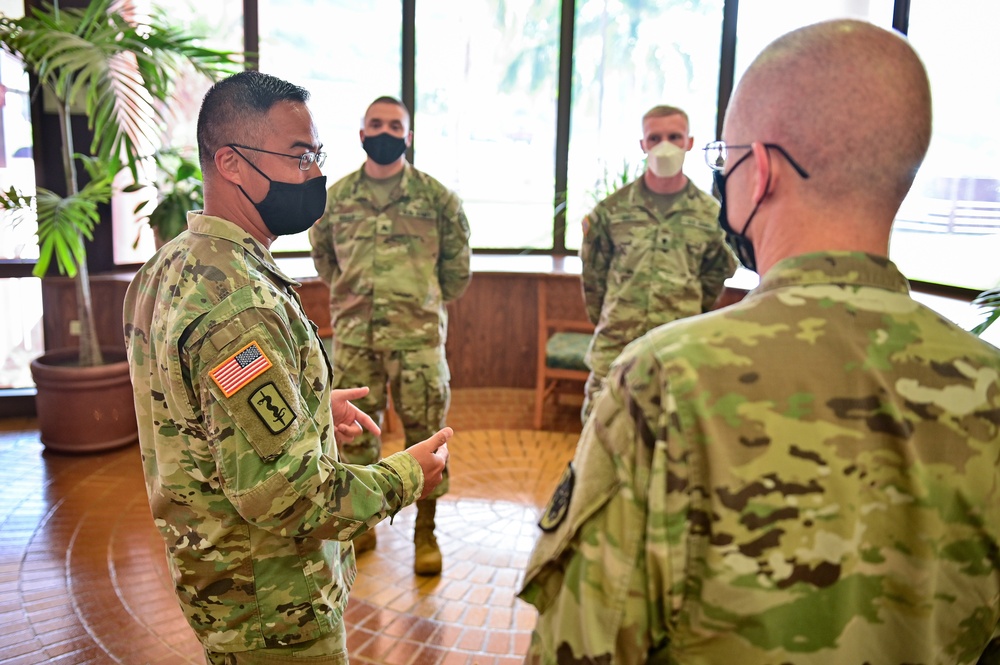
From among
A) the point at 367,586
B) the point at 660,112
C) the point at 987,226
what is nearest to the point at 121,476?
the point at 367,586

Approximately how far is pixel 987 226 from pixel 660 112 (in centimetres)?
213

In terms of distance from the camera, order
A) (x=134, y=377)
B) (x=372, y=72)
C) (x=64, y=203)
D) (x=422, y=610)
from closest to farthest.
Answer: (x=134, y=377) → (x=422, y=610) → (x=64, y=203) → (x=372, y=72)

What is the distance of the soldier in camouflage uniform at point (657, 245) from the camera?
10.9 feet

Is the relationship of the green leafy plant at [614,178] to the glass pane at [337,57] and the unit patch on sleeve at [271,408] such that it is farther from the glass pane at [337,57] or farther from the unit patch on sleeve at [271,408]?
the unit patch on sleeve at [271,408]

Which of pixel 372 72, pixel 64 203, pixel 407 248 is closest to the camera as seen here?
pixel 407 248

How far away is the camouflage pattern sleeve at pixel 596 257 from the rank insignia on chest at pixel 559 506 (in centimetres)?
262

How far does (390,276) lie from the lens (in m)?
3.25

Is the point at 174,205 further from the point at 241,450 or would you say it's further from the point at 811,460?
the point at 811,460

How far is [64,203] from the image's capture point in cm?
382

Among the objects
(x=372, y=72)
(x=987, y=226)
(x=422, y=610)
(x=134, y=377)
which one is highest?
(x=372, y=72)

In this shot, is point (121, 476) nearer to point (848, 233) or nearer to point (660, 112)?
point (660, 112)

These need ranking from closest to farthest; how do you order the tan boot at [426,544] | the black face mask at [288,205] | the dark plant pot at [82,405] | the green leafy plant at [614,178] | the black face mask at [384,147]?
the black face mask at [288,205] < the tan boot at [426,544] < the black face mask at [384,147] < the dark plant pot at [82,405] < the green leafy plant at [614,178]


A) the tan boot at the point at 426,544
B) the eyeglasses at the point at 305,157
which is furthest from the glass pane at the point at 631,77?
the eyeglasses at the point at 305,157

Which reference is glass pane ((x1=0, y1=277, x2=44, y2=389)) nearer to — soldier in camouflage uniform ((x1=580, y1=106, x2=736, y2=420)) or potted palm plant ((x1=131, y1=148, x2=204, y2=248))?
potted palm plant ((x1=131, y1=148, x2=204, y2=248))
